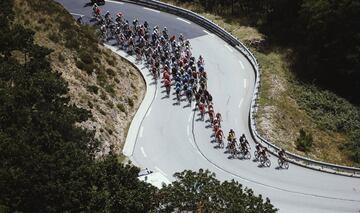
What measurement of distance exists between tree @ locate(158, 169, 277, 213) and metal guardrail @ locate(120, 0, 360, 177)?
13401 mm

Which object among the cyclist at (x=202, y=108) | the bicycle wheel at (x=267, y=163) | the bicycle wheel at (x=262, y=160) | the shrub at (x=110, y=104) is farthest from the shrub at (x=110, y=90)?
the bicycle wheel at (x=267, y=163)

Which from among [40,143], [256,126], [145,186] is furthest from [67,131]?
[256,126]

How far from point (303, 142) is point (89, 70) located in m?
17.5

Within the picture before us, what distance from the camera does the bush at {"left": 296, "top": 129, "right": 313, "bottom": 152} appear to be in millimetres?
40438

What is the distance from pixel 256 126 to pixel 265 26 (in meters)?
21.2

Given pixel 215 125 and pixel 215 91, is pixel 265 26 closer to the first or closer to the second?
pixel 215 91

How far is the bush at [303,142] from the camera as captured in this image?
40438mm

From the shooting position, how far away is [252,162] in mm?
37344

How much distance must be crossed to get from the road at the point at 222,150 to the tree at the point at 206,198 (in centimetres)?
987

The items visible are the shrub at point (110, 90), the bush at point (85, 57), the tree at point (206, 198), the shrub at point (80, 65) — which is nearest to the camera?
the tree at point (206, 198)

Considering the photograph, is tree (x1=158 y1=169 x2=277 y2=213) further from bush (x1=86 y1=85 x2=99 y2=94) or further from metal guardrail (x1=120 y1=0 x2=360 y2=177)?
bush (x1=86 y1=85 x2=99 y2=94)

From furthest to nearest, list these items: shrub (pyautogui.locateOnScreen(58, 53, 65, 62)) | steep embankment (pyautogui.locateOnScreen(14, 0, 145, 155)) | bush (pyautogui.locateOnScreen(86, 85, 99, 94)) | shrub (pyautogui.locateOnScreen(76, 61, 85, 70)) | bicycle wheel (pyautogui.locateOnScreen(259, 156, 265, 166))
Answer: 1. shrub (pyautogui.locateOnScreen(76, 61, 85, 70))
2. shrub (pyautogui.locateOnScreen(58, 53, 65, 62))
3. bush (pyautogui.locateOnScreen(86, 85, 99, 94))
4. steep embankment (pyautogui.locateOnScreen(14, 0, 145, 155))
5. bicycle wheel (pyautogui.locateOnScreen(259, 156, 265, 166))

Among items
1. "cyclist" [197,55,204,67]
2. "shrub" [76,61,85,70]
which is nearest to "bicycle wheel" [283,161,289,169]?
"cyclist" [197,55,204,67]

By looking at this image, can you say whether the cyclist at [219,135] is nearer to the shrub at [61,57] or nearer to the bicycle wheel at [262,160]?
the bicycle wheel at [262,160]
